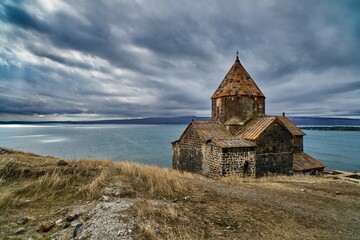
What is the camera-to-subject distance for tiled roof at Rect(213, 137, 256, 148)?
1242cm

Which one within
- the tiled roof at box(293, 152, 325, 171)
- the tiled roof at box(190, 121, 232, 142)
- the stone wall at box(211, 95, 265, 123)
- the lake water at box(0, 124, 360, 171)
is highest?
the stone wall at box(211, 95, 265, 123)

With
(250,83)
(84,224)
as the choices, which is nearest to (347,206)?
(84,224)

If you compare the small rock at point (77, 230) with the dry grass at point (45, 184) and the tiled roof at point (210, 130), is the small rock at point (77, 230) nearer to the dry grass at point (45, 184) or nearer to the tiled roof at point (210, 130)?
the dry grass at point (45, 184)

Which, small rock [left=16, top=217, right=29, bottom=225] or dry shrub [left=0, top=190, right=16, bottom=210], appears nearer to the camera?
small rock [left=16, top=217, right=29, bottom=225]

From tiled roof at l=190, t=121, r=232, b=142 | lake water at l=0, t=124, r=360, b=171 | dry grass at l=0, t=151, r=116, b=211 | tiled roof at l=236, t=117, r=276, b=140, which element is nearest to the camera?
dry grass at l=0, t=151, r=116, b=211

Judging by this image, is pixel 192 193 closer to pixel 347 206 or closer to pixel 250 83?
pixel 347 206

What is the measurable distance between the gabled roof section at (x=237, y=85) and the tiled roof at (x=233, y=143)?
12.6ft

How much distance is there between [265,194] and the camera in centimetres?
772

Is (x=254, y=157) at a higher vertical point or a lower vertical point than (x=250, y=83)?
lower

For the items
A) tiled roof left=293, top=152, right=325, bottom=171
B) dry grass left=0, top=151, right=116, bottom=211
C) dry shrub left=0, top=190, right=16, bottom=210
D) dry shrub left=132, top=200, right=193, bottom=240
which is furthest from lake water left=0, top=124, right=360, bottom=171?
tiled roof left=293, top=152, right=325, bottom=171

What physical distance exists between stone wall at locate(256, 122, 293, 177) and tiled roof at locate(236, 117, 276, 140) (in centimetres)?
30

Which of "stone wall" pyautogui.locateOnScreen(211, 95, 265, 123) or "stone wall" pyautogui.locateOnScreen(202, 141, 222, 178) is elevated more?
"stone wall" pyautogui.locateOnScreen(211, 95, 265, 123)

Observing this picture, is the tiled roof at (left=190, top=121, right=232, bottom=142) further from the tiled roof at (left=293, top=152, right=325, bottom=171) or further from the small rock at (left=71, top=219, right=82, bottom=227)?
the small rock at (left=71, top=219, right=82, bottom=227)

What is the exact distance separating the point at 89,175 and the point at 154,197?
10.1ft
